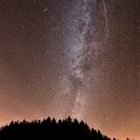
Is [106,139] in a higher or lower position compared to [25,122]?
lower

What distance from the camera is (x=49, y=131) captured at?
9669 cm

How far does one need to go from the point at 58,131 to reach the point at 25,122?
36.7 feet

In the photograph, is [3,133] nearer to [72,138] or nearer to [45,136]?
[45,136]

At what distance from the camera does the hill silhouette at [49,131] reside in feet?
312

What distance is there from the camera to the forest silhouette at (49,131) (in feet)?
312

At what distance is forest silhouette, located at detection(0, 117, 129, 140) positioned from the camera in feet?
312

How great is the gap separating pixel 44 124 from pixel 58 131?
16.8 ft

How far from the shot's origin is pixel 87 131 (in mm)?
99250

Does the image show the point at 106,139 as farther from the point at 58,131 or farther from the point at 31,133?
the point at 31,133

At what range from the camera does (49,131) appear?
96688 mm

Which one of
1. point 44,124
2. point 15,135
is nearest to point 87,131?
point 44,124

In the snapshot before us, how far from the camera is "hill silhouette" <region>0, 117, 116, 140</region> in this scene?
95062mm

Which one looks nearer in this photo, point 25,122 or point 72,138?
point 72,138

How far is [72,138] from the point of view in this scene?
9531 cm
